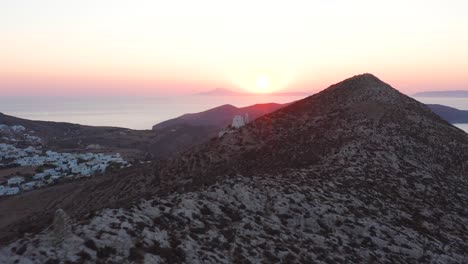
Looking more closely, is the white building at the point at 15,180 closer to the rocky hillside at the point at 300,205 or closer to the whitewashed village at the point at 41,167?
the whitewashed village at the point at 41,167

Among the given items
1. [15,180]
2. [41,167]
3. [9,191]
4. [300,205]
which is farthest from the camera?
[41,167]

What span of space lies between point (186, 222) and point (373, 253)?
9.43 meters

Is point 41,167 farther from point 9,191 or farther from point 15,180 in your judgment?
point 9,191

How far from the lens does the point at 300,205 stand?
24.8 metres

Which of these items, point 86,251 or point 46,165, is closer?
point 86,251

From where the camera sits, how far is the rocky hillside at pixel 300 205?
16.1 metres

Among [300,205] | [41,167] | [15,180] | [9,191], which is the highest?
[300,205]

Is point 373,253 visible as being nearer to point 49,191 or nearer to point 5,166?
point 49,191

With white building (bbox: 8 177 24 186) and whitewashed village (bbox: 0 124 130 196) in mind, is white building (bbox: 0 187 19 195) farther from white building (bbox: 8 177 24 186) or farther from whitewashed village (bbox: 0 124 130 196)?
white building (bbox: 8 177 24 186)

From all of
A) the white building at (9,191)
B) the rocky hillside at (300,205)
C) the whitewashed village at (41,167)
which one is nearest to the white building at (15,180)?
the whitewashed village at (41,167)

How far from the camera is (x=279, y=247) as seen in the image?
1923 cm

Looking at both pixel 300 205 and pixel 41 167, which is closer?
pixel 300 205

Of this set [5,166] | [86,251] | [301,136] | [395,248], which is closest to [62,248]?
[86,251]

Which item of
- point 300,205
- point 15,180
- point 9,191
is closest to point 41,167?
point 15,180
